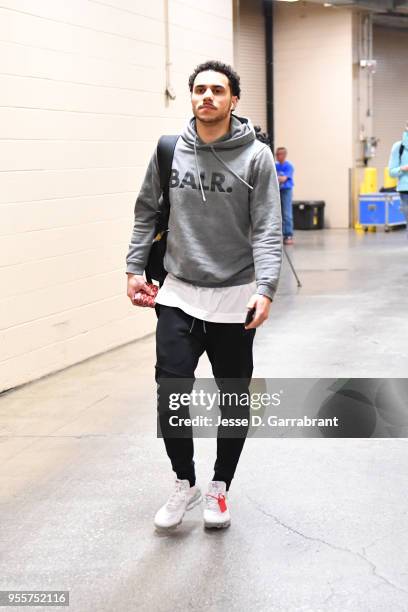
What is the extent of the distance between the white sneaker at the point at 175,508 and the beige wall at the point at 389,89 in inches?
626

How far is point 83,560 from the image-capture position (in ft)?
9.30

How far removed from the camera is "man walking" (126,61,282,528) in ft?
9.50

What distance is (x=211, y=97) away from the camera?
2.88m

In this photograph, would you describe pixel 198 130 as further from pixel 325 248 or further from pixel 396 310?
pixel 325 248

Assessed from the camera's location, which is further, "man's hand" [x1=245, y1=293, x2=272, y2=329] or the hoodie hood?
the hoodie hood

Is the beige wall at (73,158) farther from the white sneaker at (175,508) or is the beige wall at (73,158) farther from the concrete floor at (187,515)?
the white sneaker at (175,508)

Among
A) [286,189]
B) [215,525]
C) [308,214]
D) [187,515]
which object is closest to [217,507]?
[215,525]

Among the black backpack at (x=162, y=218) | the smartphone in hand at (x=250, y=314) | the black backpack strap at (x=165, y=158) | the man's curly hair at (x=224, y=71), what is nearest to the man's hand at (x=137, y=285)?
the black backpack at (x=162, y=218)

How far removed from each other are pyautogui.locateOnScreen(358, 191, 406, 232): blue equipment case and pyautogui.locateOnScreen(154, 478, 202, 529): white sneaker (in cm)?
1320

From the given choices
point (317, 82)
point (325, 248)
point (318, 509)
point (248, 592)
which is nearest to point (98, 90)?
point (318, 509)

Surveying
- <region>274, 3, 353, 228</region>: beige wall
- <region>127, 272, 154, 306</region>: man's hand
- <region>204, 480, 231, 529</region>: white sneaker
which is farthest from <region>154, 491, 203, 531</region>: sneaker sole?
<region>274, 3, 353, 228</region>: beige wall

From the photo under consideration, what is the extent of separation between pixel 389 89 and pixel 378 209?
3956 mm

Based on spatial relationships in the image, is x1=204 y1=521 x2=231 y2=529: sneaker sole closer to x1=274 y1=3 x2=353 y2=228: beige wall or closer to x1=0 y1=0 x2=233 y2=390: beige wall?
x1=0 y1=0 x2=233 y2=390: beige wall

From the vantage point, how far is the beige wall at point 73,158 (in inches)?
202
